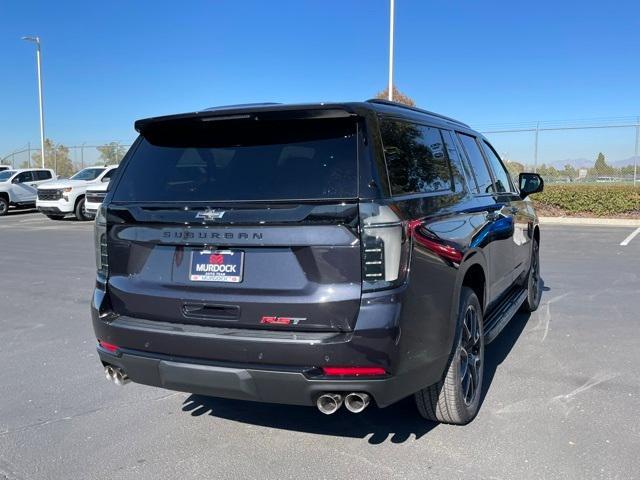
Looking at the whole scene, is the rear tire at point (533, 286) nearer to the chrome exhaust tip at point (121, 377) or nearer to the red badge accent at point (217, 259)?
the red badge accent at point (217, 259)

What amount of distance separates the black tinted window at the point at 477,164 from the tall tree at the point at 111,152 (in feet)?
117

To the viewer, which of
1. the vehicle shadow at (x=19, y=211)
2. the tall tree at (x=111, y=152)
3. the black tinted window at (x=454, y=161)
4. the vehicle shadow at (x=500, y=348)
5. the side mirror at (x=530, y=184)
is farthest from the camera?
the tall tree at (x=111, y=152)

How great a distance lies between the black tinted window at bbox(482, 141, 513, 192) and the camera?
5.25 meters

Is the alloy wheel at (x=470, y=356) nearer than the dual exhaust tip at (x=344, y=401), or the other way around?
the dual exhaust tip at (x=344, y=401)

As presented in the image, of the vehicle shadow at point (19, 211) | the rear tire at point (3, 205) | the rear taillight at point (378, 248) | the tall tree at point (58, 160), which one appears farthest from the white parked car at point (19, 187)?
the rear taillight at point (378, 248)

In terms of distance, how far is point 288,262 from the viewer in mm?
2834

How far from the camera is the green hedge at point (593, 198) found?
19109 mm

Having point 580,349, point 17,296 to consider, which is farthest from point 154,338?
point 17,296

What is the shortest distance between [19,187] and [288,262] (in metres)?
25.3

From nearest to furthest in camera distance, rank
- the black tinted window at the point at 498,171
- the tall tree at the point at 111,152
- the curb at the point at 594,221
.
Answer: the black tinted window at the point at 498,171 → the curb at the point at 594,221 → the tall tree at the point at 111,152

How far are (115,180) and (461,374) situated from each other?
2396 mm

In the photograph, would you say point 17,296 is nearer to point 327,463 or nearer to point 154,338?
point 154,338

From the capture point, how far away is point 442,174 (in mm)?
3719

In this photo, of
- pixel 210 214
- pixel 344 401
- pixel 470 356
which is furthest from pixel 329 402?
pixel 470 356
